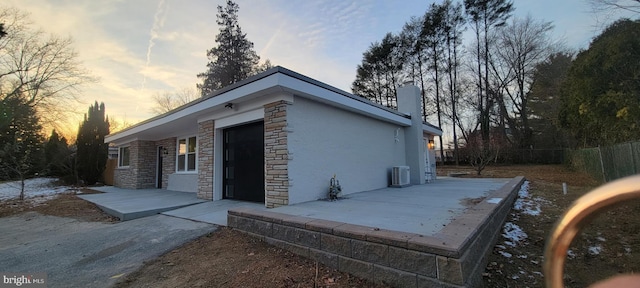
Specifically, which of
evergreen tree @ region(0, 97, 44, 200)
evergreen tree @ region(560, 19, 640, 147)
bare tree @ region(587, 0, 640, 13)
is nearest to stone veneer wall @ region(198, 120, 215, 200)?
evergreen tree @ region(0, 97, 44, 200)

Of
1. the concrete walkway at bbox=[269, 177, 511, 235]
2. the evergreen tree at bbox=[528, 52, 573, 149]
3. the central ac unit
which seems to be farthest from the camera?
the evergreen tree at bbox=[528, 52, 573, 149]

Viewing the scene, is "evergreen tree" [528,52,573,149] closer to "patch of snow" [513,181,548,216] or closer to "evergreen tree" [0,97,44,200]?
"patch of snow" [513,181,548,216]

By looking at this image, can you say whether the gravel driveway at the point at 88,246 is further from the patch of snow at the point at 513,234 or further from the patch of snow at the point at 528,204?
the patch of snow at the point at 528,204

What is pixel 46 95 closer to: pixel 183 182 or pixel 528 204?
pixel 183 182

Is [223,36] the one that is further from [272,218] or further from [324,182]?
[272,218]

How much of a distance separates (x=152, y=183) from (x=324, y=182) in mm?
9507

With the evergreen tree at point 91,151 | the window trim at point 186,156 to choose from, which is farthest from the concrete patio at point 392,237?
the evergreen tree at point 91,151

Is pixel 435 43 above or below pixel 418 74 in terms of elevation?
above

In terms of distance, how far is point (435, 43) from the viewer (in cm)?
2397

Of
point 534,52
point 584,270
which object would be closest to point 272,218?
point 584,270

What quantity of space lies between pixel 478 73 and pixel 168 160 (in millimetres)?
25308

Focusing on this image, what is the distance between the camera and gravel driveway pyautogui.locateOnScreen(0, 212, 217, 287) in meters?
3.30

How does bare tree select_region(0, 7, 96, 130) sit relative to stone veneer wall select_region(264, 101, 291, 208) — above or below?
above

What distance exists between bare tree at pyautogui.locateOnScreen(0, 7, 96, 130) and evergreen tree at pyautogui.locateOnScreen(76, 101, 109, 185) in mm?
2255
